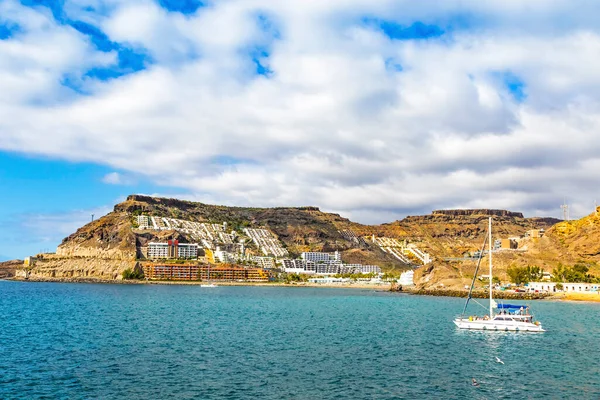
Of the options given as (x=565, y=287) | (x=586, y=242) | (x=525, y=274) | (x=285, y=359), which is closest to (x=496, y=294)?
(x=565, y=287)

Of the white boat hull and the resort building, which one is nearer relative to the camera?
the white boat hull

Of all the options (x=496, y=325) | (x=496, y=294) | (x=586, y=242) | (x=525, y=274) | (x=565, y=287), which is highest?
(x=586, y=242)

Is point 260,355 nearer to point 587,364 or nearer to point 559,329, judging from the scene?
point 587,364

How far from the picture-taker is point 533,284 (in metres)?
168

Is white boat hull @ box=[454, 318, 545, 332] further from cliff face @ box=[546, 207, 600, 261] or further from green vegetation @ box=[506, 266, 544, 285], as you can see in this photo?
cliff face @ box=[546, 207, 600, 261]

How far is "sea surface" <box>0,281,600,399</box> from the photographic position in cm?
3766

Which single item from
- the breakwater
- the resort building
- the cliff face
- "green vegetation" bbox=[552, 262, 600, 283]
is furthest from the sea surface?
the cliff face

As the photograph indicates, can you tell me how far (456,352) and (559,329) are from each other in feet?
98.2

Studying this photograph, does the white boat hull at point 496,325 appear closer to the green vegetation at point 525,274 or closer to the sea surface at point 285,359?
the sea surface at point 285,359

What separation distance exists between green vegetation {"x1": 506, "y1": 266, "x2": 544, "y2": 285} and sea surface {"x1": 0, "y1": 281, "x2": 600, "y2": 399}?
102249 mm

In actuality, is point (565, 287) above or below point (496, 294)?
above

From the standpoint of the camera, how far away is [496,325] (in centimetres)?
7619

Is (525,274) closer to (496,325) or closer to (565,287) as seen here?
(565,287)

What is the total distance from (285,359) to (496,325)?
40071mm
